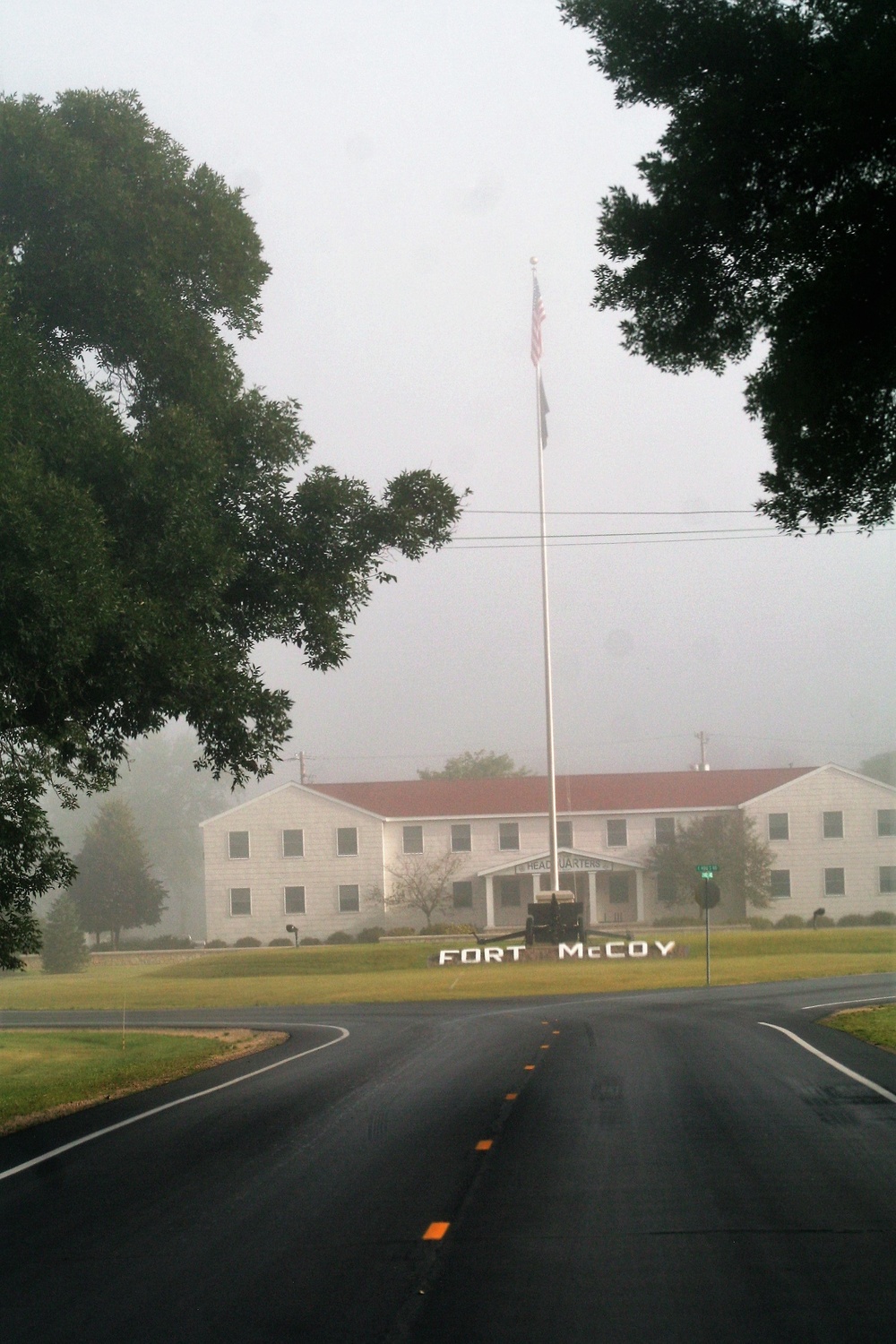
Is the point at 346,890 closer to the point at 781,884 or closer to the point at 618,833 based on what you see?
the point at 618,833

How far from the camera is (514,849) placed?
71562 mm

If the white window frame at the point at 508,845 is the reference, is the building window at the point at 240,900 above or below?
below

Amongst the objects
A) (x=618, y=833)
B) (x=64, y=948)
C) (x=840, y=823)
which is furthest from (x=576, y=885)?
(x=64, y=948)

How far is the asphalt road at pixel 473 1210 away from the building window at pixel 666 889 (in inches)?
2002

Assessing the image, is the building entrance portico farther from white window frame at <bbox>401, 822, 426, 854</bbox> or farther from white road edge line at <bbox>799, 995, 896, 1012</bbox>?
white road edge line at <bbox>799, 995, 896, 1012</bbox>

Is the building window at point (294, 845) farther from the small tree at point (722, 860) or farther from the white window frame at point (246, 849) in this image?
the small tree at point (722, 860)

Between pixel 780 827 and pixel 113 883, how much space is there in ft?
129

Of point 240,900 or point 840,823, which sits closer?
point 840,823

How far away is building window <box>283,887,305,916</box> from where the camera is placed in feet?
231

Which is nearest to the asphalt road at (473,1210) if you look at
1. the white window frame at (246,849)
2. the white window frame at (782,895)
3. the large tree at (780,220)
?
the large tree at (780,220)

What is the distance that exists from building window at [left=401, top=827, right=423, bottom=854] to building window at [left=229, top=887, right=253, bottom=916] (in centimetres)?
862

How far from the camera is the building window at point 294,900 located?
70.4 m

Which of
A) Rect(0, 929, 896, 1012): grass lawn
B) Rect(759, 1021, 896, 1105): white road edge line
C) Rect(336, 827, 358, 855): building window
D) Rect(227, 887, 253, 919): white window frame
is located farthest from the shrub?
Rect(759, 1021, 896, 1105): white road edge line

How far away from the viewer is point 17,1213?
9.54 meters
